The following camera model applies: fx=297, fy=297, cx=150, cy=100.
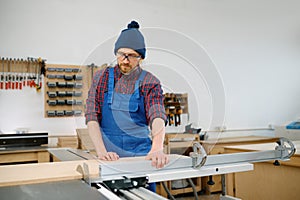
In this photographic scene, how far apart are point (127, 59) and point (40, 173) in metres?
0.55

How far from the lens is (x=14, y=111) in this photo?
2904mm

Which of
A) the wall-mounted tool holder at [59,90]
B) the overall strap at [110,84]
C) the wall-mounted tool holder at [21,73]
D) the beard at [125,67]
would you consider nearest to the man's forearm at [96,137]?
the overall strap at [110,84]

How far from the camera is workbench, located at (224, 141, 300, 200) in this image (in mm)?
1539

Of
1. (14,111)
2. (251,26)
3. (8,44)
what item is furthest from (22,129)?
(251,26)

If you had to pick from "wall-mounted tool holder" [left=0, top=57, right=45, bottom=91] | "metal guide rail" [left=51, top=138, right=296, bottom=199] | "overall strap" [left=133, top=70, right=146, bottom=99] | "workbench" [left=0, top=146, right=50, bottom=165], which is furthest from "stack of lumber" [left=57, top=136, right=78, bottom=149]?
"metal guide rail" [left=51, top=138, right=296, bottom=199]

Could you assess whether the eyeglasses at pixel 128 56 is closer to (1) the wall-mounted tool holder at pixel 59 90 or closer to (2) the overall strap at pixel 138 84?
(2) the overall strap at pixel 138 84

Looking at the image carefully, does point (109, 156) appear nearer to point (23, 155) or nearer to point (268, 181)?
point (268, 181)

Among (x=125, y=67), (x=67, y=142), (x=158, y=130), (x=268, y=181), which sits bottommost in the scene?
(x=268, y=181)

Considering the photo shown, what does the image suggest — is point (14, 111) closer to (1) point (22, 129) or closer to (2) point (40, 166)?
(1) point (22, 129)

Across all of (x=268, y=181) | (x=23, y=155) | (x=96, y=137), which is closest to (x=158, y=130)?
(x=96, y=137)

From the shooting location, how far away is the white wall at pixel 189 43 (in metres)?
Result: 2.86

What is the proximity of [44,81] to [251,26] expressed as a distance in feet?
9.47

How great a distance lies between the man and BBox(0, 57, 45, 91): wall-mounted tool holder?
1.86 meters

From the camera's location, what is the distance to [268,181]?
1686 mm
